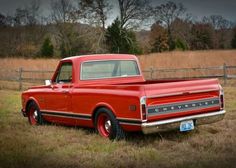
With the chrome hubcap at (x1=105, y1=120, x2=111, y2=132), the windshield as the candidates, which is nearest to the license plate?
the chrome hubcap at (x1=105, y1=120, x2=111, y2=132)

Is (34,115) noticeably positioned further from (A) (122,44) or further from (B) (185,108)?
(A) (122,44)

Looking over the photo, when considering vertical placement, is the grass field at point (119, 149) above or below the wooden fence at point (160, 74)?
below

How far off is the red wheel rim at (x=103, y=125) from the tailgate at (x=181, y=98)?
3.22 ft

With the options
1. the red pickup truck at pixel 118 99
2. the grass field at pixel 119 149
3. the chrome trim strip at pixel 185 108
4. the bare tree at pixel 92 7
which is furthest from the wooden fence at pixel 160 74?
the bare tree at pixel 92 7

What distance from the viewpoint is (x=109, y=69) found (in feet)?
23.1

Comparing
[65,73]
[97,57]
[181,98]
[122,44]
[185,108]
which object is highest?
[122,44]

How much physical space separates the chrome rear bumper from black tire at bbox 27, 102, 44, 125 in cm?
321

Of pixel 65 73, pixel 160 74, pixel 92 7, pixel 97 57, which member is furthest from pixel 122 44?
pixel 92 7

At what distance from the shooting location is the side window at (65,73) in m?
6.91

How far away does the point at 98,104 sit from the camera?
5848 mm

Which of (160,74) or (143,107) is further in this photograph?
(160,74)

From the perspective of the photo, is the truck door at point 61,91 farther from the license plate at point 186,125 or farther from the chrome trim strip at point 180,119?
the license plate at point 186,125

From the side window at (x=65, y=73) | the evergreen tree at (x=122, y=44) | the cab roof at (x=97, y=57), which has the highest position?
the evergreen tree at (x=122, y=44)

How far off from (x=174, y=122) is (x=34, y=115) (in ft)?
12.0
